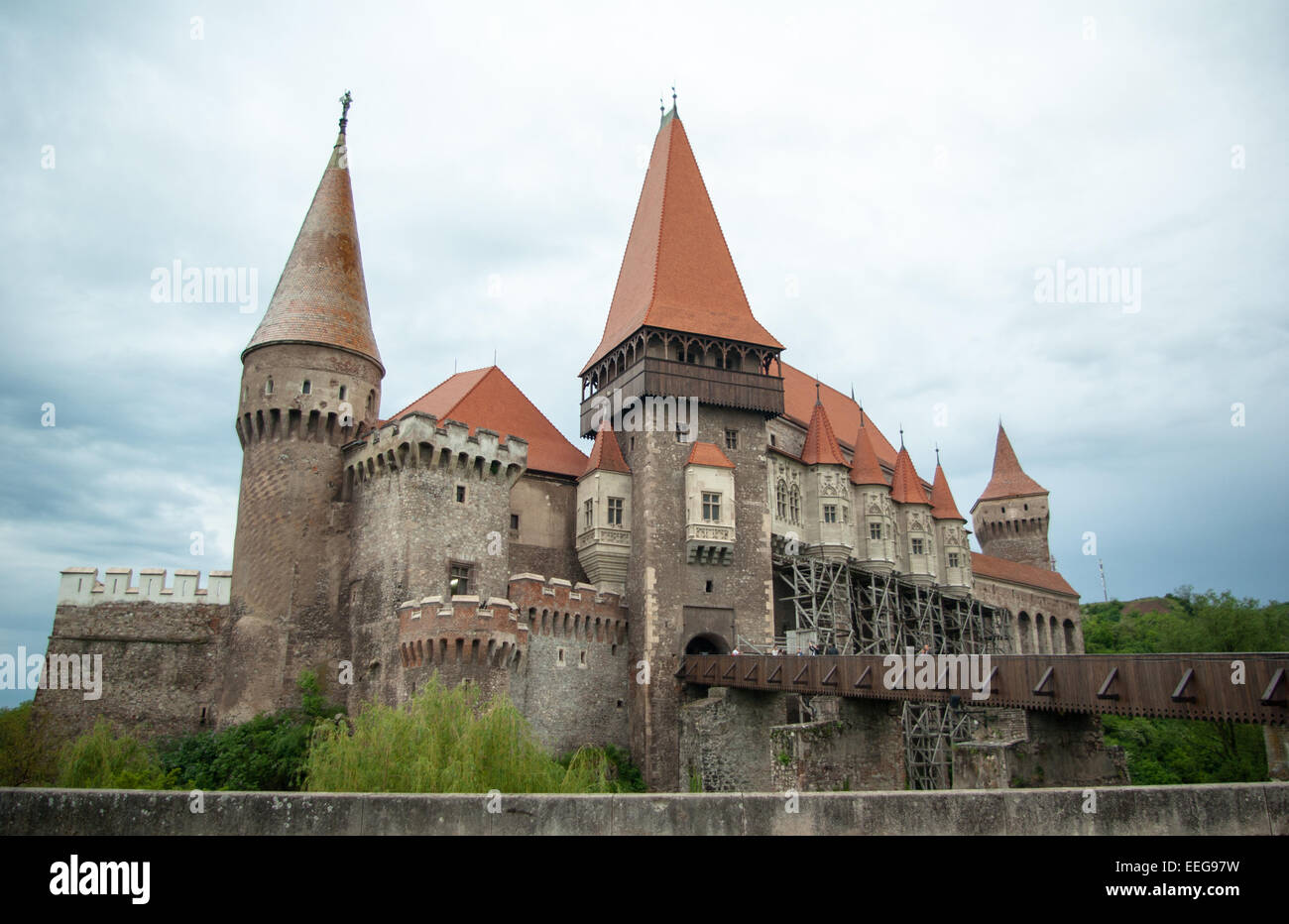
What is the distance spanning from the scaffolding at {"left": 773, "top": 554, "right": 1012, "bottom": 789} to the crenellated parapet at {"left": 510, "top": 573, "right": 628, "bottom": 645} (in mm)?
7019

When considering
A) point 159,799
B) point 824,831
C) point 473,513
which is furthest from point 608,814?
point 473,513

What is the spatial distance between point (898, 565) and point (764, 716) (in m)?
16.6

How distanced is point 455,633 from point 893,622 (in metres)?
23.0

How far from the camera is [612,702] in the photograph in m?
30.2

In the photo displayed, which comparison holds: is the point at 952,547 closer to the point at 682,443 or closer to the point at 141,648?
the point at 682,443

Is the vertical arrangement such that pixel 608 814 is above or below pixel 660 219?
below

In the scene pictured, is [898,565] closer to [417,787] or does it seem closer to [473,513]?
[473,513]

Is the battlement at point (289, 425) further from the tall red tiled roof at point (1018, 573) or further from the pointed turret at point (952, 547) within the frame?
the tall red tiled roof at point (1018, 573)

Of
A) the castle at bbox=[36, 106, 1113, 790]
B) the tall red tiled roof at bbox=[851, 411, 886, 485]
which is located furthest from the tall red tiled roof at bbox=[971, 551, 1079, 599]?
the castle at bbox=[36, 106, 1113, 790]

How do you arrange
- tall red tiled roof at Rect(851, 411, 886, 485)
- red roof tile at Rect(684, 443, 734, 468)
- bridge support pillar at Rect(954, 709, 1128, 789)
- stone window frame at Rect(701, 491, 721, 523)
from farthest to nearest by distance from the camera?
tall red tiled roof at Rect(851, 411, 886, 485) < red roof tile at Rect(684, 443, 734, 468) < stone window frame at Rect(701, 491, 721, 523) < bridge support pillar at Rect(954, 709, 1128, 789)

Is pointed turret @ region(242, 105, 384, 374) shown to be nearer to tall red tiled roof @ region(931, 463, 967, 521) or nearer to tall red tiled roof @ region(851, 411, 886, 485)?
tall red tiled roof @ region(851, 411, 886, 485)

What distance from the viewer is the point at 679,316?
113ft

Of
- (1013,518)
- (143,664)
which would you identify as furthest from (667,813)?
(1013,518)

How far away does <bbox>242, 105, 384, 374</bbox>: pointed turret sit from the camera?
3019 cm
